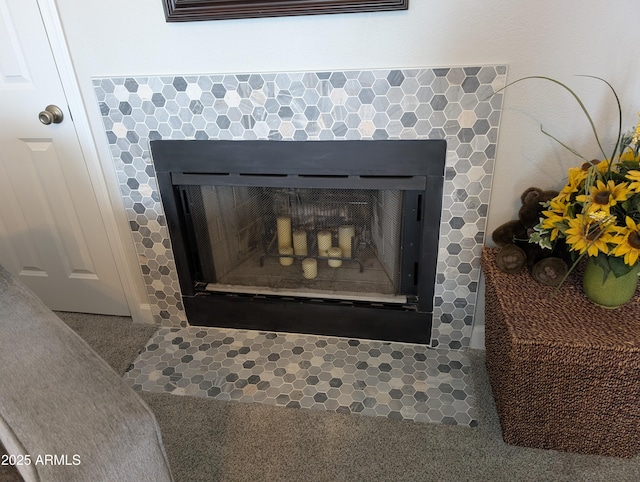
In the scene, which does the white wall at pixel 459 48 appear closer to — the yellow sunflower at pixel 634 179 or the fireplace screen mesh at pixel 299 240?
the yellow sunflower at pixel 634 179

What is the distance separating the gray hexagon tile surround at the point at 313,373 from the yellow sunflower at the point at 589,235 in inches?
27.2

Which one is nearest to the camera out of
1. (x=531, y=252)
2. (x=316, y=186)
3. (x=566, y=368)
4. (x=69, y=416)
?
(x=69, y=416)

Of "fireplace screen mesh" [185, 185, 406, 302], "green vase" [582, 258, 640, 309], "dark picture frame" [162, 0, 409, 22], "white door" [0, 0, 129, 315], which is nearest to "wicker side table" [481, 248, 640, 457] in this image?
"green vase" [582, 258, 640, 309]

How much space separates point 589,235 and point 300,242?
40.7 inches

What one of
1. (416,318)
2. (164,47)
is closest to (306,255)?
(416,318)

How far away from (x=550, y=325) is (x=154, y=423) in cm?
103

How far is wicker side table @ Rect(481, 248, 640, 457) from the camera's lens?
3.82ft

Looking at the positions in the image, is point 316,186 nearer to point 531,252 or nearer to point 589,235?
point 531,252

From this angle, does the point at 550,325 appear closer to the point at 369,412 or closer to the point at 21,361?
the point at 369,412

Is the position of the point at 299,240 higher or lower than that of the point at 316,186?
lower

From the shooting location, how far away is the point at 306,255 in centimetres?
184

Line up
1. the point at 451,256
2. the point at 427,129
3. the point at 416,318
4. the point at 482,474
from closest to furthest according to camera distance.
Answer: the point at 482,474
the point at 427,129
the point at 451,256
the point at 416,318

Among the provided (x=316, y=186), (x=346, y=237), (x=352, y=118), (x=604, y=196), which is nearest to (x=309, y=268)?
(x=346, y=237)

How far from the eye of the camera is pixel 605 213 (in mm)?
1097
